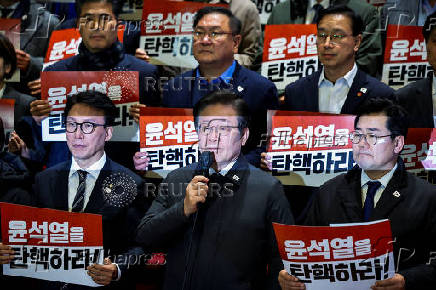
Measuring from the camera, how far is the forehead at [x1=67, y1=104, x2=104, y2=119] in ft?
7.82

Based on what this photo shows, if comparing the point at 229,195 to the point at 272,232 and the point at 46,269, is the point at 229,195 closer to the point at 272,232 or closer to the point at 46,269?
the point at 272,232

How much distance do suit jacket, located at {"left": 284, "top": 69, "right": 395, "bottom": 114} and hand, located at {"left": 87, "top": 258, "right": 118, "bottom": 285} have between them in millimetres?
833

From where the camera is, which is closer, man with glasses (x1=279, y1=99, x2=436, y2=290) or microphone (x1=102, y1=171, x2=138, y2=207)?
man with glasses (x1=279, y1=99, x2=436, y2=290)

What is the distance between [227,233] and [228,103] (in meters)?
0.44

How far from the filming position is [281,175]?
233 cm

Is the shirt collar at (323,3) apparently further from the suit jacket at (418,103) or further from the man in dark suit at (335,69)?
the suit jacket at (418,103)

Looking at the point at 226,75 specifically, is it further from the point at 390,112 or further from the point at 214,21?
the point at 390,112

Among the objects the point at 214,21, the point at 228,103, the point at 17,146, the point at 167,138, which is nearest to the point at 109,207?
the point at 167,138

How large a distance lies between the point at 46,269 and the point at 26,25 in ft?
3.09

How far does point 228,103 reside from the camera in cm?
231

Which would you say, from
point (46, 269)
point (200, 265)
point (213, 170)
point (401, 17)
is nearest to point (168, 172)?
point (213, 170)

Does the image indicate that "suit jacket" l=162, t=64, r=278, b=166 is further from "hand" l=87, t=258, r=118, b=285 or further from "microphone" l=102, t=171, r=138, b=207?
"hand" l=87, t=258, r=118, b=285

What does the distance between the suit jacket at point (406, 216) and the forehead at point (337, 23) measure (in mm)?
511

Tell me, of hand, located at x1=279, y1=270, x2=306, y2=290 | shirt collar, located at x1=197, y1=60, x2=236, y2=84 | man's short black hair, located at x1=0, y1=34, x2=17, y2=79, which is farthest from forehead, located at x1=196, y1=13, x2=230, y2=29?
hand, located at x1=279, y1=270, x2=306, y2=290
